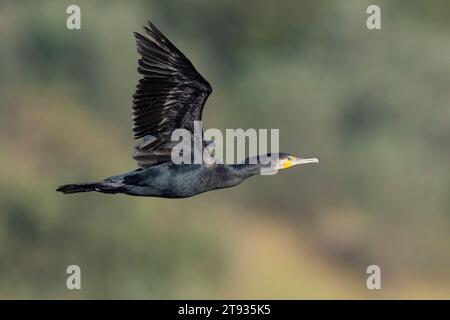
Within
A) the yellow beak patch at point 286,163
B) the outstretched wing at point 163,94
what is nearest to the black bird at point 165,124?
the outstretched wing at point 163,94

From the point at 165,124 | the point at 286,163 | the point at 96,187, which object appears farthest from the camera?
the point at 286,163

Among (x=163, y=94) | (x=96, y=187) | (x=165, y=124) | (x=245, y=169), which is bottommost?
(x=96, y=187)

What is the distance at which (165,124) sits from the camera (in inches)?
554

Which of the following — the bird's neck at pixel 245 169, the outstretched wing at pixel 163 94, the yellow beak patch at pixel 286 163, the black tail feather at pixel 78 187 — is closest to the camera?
the outstretched wing at pixel 163 94

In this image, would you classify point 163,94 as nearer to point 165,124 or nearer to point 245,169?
point 165,124

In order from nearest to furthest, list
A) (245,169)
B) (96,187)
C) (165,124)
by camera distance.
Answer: (96,187)
(165,124)
(245,169)

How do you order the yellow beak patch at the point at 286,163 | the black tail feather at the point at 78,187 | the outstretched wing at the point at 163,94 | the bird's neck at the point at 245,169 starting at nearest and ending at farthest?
1. the outstretched wing at the point at 163,94
2. the black tail feather at the point at 78,187
3. the bird's neck at the point at 245,169
4. the yellow beak patch at the point at 286,163

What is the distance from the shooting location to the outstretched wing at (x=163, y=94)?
541 inches

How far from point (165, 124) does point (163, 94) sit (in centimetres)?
39

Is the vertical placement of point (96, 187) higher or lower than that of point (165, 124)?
lower

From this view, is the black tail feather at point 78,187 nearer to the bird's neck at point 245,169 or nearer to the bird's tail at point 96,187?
the bird's tail at point 96,187

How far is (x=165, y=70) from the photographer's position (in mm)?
13820

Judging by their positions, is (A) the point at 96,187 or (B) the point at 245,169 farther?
(B) the point at 245,169

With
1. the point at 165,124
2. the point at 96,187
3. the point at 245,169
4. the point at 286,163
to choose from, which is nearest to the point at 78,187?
the point at 96,187
